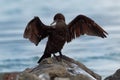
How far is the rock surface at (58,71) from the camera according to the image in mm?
11296

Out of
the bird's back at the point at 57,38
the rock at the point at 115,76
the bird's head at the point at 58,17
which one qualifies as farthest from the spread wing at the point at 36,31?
the rock at the point at 115,76

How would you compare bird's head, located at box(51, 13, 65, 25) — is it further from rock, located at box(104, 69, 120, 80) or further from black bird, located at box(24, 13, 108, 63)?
rock, located at box(104, 69, 120, 80)

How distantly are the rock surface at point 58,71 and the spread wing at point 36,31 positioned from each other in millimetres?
1202

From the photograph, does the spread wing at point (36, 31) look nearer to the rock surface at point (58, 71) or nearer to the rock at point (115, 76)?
the rock surface at point (58, 71)

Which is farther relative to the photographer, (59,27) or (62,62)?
(59,27)

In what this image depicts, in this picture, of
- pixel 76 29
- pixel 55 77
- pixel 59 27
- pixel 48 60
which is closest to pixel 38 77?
pixel 55 77

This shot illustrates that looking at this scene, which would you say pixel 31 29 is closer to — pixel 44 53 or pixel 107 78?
pixel 44 53

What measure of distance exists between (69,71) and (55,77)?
1.72 ft

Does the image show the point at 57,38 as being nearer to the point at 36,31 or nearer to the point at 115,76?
the point at 36,31

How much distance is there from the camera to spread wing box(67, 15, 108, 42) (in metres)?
15.0

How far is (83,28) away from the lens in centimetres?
1532

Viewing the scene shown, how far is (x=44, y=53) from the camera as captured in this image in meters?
14.6

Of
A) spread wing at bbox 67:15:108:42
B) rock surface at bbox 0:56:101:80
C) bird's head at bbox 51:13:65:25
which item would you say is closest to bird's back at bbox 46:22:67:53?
bird's head at bbox 51:13:65:25

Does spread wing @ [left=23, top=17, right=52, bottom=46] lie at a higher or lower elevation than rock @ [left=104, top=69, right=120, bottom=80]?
higher
